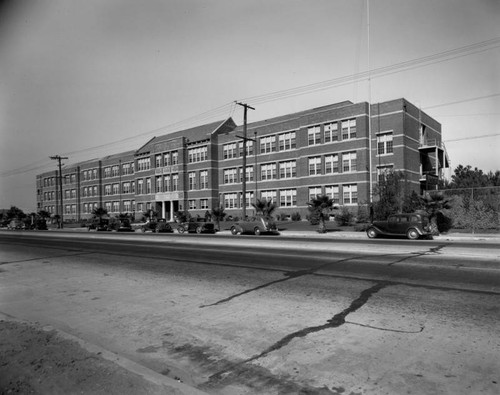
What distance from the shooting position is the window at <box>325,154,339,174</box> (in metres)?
45.6

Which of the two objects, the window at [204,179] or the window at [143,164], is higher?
the window at [143,164]

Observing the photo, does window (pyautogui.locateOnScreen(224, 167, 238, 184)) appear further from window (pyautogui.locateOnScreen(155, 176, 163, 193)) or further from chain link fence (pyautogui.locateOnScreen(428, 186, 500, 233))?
chain link fence (pyautogui.locateOnScreen(428, 186, 500, 233))

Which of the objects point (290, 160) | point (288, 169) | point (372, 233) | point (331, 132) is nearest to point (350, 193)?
point (331, 132)

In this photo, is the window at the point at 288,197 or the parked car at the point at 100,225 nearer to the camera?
the parked car at the point at 100,225

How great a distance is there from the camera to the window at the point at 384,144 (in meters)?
42.2

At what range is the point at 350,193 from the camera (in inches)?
1727

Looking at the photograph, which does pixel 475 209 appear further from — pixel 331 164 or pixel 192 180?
pixel 192 180

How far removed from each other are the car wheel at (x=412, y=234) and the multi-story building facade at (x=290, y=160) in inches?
505

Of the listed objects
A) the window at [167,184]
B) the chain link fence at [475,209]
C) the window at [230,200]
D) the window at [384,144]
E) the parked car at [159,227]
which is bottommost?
the parked car at [159,227]

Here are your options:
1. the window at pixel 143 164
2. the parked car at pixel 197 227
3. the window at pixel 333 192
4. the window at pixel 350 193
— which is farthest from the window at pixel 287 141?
the window at pixel 143 164

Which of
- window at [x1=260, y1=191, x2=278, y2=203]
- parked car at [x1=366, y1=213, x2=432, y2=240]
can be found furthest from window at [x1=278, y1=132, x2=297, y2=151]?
parked car at [x1=366, y1=213, x2=432, y2=240]

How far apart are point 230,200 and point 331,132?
2048 cm

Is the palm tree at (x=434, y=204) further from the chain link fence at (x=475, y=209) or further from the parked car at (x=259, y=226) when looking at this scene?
the parked car at (x=259, y=226)

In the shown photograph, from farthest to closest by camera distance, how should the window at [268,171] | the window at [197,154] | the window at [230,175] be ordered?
the window at [197,154] < the window at [230,175] < the window at [268,171]
